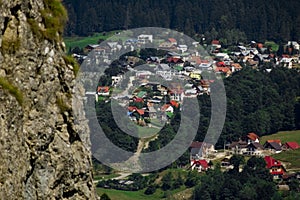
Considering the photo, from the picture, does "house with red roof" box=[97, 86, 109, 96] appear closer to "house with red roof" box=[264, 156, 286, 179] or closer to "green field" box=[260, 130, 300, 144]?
"green field" box=[260, 130, 300, 144]

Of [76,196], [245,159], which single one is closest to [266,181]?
[245,159]

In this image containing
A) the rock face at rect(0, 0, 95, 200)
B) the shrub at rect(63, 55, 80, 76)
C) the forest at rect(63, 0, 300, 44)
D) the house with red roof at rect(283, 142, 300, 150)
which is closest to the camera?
the rock face at rect(0, 0, 95, 200)

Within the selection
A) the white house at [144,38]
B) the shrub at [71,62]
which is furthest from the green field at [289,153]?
the shrub at [71,62]

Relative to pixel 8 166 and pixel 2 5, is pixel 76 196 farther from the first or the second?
pixel 2 5

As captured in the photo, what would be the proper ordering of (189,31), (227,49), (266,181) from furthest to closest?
1. (189,31)
2. (227,49)
3. (266,181)

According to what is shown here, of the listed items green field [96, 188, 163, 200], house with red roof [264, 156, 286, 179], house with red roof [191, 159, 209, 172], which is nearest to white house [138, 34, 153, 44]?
house with red roof [191, 159, 209, 172]

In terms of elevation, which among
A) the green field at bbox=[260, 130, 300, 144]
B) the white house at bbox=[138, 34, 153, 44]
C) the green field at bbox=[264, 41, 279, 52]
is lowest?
the green field at bbox=[260, 130, 300, 144]

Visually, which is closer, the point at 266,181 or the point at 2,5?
the point at 2,5

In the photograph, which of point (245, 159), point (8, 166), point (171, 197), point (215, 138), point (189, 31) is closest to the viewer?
point (8, 166)
